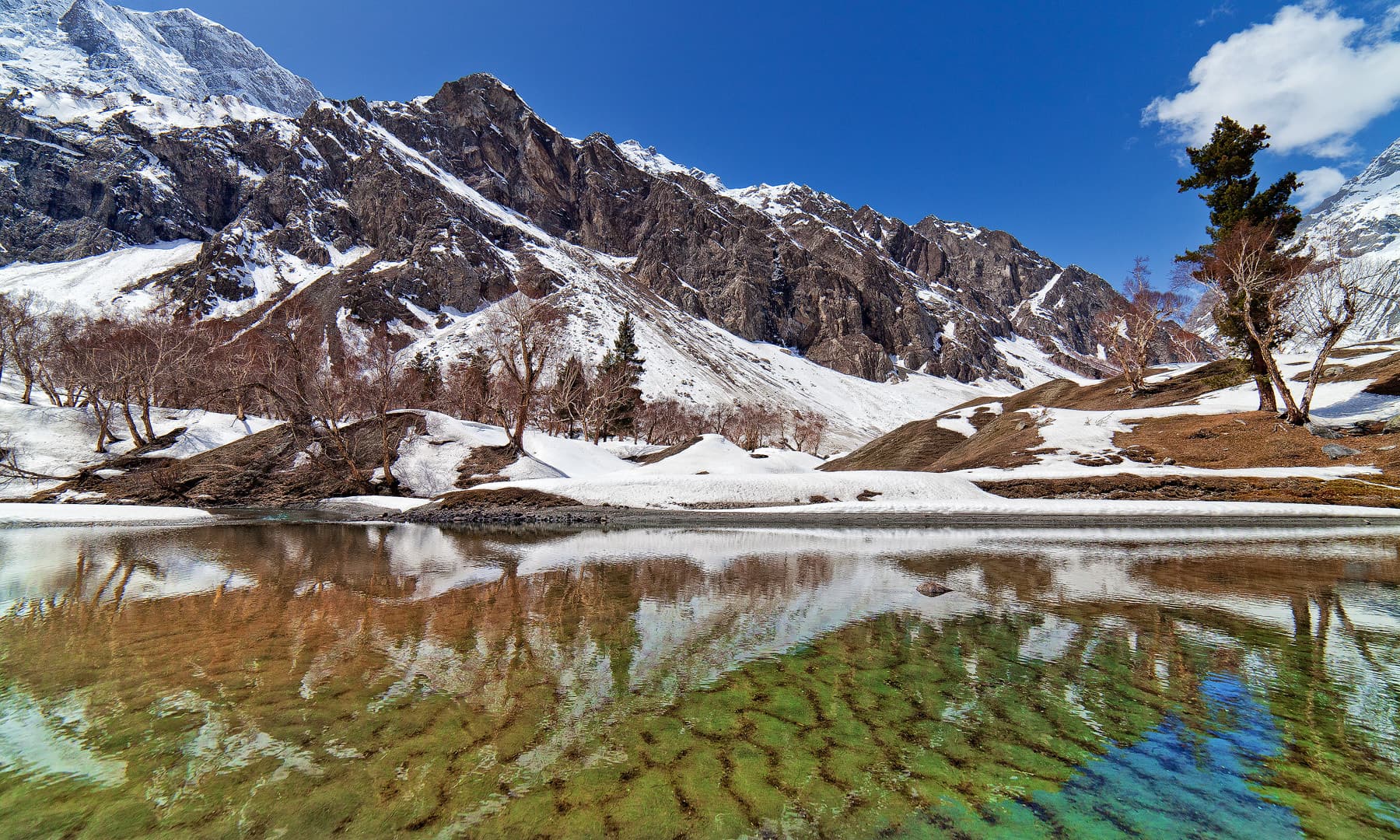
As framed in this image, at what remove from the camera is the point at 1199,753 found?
17.8 feet

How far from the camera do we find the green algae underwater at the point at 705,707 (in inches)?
177

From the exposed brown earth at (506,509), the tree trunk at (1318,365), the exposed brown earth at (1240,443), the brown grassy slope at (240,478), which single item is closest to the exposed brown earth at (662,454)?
the exposed brown earth at (506,509)

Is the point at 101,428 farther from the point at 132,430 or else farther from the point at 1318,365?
the point at 1318,365

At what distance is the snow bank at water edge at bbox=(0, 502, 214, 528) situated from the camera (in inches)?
1139

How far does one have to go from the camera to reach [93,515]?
30.2 meters

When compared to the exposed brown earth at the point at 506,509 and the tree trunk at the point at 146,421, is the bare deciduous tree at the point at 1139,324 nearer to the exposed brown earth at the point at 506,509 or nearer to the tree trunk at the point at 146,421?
the exposed brown earth at the point at 506,509

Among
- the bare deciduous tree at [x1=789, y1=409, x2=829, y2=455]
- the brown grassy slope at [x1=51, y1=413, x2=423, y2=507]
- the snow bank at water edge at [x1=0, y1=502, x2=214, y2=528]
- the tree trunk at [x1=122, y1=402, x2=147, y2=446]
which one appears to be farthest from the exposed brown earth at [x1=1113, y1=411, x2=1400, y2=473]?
the tree trunk at [x1=122, y1=402, x2=147, y2=446]

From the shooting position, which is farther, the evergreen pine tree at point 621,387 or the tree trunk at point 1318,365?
the evergreen pine tree at point 621,387

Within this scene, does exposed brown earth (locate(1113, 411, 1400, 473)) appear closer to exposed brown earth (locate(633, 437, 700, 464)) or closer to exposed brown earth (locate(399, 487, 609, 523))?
exposed brown earth (locate(399, 487, 609, 523))

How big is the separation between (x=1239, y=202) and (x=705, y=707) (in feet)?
173

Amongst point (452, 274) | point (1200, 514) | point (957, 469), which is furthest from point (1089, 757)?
point (452, 274)

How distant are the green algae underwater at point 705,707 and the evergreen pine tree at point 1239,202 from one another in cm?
3192

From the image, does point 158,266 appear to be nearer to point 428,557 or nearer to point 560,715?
point 428,557

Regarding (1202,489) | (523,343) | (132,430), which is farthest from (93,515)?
(1202,489)
